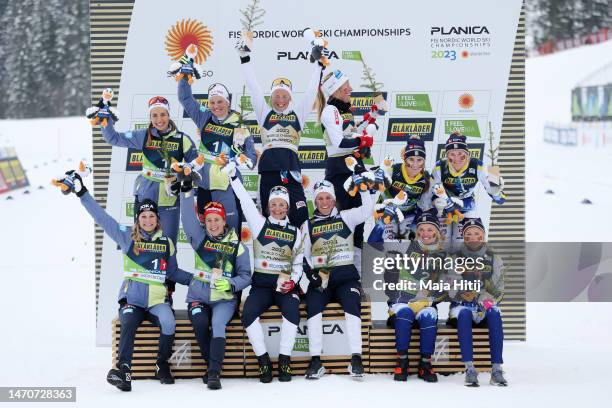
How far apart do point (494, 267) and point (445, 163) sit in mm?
1159

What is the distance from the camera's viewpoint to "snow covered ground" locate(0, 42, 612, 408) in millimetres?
6508

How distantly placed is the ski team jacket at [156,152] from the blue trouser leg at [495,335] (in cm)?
294

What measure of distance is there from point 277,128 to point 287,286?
1.63 m

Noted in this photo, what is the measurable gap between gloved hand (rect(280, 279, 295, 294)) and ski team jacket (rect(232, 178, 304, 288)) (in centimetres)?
8

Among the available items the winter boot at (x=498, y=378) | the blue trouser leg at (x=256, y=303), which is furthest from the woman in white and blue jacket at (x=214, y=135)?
the winter boot at (x=498, y=378)

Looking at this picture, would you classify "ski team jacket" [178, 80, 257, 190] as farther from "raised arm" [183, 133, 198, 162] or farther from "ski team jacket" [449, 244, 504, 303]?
"ski team jacket" [449, 244, 504, 303]

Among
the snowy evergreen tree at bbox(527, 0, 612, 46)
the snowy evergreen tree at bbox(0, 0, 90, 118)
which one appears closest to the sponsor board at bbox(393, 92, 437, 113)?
the snowy evergreen tree at bbox(0, 0, 90, 118)

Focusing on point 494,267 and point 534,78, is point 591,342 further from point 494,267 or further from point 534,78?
point 534,78

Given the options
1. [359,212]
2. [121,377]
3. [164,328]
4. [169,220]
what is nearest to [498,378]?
[359,212]

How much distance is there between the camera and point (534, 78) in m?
46.1

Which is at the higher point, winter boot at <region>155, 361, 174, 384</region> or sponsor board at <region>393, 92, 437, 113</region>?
sponsor board at <region>393, 92, 437, 113</region>

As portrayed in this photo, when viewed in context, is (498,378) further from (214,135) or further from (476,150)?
(214,135)

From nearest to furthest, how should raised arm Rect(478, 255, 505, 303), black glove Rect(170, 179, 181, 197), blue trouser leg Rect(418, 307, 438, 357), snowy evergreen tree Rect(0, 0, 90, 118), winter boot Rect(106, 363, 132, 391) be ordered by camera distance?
winter boot Rect(106, 363, 132, 391)
blue trouser leg Rect(418, 307, 438, 357)
raised arm Rect(478, 255, 505, 303)
black glove Rect(170, 179, 181, 197)
snowy evergreen tree Rect(0, 0, 90, 118)

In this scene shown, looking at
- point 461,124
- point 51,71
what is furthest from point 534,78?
point 461,124
